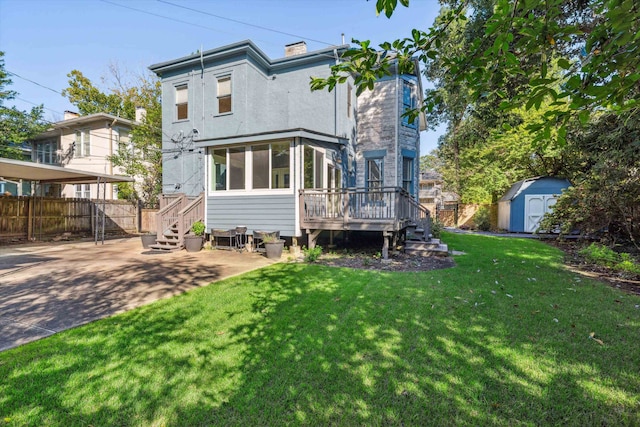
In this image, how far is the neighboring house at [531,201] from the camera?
54.7ft

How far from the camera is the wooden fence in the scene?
12.2m

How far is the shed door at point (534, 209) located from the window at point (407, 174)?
9.25m

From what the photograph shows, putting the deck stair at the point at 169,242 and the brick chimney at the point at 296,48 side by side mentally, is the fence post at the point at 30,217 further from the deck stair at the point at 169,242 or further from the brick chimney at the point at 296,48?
the brick chimney at the point at 296,48

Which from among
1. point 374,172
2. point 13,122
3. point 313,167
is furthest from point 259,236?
point 13,122

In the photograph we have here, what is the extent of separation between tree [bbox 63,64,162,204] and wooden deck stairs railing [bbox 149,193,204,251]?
6799 millimetres

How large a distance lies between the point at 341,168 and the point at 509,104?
984 centimetres

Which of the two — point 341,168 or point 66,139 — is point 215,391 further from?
point 66,139

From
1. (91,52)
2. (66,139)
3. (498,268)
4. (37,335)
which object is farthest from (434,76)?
(66,139)

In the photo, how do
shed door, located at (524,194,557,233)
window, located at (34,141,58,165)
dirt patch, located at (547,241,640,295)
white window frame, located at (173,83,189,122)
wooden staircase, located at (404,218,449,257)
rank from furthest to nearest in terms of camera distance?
window, located at (34,141,58,165)
shed door, located at (524,194,557,233)
white window frame, located at (173,83,189,122)
wooden staircase, located at (404,218,449,257)
dirt patch, located at (547,241,640,295)

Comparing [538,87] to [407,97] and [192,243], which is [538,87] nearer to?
[192,243]

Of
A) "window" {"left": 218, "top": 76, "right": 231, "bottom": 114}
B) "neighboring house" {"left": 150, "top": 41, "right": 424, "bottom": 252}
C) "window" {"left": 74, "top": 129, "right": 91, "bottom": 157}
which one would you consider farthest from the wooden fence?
"window" {"left": 218, "top": 76, "right": 231, "bottom": 114}

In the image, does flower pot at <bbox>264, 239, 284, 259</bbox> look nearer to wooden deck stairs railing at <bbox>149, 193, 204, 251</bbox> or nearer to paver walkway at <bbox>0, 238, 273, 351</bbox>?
paver walkway at <bbox>0, 238, 273, 351</bbox>

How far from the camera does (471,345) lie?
326 centimetres

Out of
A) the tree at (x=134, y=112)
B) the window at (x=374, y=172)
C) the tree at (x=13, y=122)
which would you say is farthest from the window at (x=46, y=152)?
the window at (x=374, y=172)
